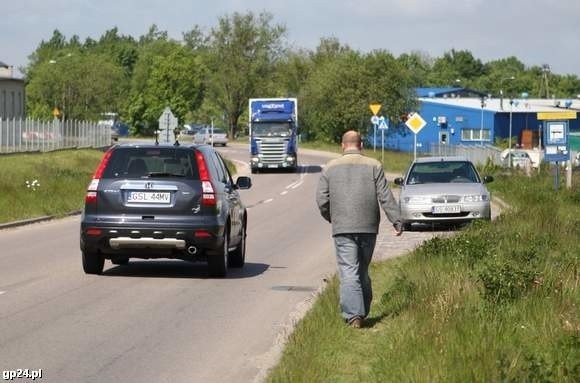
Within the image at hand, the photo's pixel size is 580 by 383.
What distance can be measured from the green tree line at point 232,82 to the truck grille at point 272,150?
3559cm

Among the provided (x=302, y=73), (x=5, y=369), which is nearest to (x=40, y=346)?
(x=5, y=369)

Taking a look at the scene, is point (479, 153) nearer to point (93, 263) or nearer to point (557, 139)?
point (557, 139)

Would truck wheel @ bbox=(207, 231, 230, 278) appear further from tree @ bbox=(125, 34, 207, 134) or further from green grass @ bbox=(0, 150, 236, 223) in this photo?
tree @ bbox=(125, 34, 207, 134)

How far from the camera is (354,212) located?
1020 cm

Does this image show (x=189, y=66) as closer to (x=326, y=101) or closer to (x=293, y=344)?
(x=326, y=101)

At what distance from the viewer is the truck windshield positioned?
5853cm

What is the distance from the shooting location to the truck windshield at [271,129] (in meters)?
58.5

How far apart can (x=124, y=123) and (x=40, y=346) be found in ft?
474

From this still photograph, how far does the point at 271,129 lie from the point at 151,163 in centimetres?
4389

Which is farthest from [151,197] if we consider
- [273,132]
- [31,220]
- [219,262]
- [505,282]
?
[273,132]

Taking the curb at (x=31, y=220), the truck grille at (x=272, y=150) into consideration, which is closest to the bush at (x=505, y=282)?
the curb at (x=31, y=220)

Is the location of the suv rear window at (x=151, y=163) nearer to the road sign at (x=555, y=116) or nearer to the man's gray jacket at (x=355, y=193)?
the man's gray jacket at (x=355, y=193)

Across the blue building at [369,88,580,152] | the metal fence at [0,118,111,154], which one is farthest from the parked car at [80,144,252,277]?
the blue building at [369,88,580,152]

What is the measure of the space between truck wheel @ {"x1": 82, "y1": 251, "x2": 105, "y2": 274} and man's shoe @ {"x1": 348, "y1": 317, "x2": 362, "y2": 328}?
5654 mm
